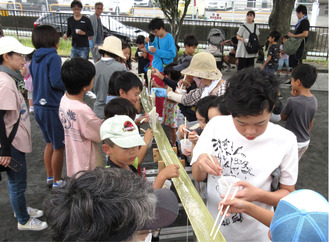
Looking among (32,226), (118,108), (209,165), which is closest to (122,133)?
(118,108)

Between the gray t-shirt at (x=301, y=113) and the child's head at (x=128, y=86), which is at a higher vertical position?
the child's head at (x=128, y=86)

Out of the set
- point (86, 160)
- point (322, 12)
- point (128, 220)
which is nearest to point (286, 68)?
point (86, 160)

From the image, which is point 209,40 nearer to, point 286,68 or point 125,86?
point 286,68

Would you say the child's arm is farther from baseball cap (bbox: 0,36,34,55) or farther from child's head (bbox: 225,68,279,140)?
baseball cap (bbox: 0,36,34,55)

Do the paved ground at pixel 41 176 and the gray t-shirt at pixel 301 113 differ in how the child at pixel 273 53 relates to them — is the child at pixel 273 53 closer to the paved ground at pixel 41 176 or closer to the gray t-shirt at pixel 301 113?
the paved ground at pixel 41 176

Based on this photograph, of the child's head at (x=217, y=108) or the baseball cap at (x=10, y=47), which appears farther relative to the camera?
the baseball cap at (x=10, y=47)

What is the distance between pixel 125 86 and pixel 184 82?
38.7 inches

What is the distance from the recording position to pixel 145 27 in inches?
582

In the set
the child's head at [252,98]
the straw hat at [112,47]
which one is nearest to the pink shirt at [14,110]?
the straw hat at [112,47]

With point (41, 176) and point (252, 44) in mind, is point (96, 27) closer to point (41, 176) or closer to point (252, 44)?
point (252, 44)

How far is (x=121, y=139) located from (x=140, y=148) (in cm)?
79

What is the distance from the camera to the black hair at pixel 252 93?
1428mm

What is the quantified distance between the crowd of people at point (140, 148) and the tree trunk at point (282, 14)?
20.7ft

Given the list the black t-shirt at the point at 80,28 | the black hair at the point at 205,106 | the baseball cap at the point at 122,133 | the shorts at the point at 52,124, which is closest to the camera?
the baseball cap at the point at 122,133
